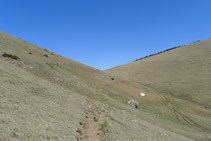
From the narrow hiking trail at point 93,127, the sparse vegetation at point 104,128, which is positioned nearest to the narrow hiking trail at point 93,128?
the narrow hiking trail at point 93,127

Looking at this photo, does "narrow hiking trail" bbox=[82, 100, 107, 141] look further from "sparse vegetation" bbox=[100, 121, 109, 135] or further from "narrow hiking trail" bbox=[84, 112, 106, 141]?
"sparse vegetation" bbox=[100, 121, 109, 135]

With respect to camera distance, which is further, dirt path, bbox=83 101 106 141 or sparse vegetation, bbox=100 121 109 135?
sparse vegetation, bbox=100 121 109 135

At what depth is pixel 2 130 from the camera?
7680 mm

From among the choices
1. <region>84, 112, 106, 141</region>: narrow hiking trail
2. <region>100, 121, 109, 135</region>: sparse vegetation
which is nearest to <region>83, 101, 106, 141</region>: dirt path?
<region>84, 112, 106, 141</region>: narrow hiking trail

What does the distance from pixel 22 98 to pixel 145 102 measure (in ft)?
91.2

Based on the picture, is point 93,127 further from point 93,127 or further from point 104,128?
point 104,128

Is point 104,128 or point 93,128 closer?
point 93,128

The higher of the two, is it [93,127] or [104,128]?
[104,128]

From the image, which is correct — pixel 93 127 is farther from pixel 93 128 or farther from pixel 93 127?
pixel 93 128

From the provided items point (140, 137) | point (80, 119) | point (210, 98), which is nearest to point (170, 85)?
point (210, 98)

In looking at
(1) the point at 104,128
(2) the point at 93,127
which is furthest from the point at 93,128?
(1) the point at 104,128

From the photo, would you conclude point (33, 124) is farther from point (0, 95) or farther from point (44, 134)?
point (0, 95)

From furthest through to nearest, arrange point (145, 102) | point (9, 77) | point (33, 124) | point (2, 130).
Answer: point (145, 102) < point (9, 77) < point (33, 124) < point (2, 130)

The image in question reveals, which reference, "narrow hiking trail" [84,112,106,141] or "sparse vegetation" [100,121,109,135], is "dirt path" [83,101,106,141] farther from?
"sparse vegetation" [100,121,109,135]
